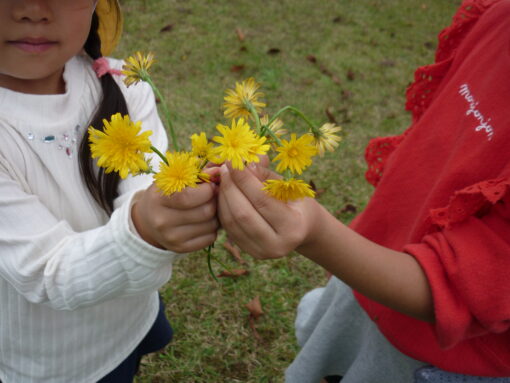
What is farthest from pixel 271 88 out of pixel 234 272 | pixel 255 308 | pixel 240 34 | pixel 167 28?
pixel 255 308

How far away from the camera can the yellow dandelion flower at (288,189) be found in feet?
2.02

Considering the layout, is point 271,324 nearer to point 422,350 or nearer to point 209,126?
point 422,350

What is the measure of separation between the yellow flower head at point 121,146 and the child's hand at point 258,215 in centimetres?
14

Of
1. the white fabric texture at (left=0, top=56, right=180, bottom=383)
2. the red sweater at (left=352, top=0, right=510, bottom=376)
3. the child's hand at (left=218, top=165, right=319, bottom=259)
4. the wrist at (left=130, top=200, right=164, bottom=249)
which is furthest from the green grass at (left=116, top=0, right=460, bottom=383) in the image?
the child's hand at (left=218, top=165, right=319, bottom=259)

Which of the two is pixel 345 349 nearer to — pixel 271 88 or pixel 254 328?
→ pixel 254 328

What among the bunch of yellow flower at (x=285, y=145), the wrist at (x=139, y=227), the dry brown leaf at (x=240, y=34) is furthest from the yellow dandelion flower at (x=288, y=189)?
the dry brown leaf at (x=240, y=34)

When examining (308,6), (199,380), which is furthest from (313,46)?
(199,380)

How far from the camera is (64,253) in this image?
0.82m

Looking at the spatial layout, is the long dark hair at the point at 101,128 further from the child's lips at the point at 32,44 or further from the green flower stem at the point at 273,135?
the green flower stem at the point at 273,135

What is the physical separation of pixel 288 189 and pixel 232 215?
0.34 ft

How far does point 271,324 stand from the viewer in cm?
190

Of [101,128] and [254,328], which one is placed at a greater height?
[101,128]

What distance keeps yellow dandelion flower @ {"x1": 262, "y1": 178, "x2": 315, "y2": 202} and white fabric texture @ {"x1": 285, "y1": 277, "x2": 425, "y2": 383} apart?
0.62 metres

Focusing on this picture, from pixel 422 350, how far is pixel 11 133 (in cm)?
91
